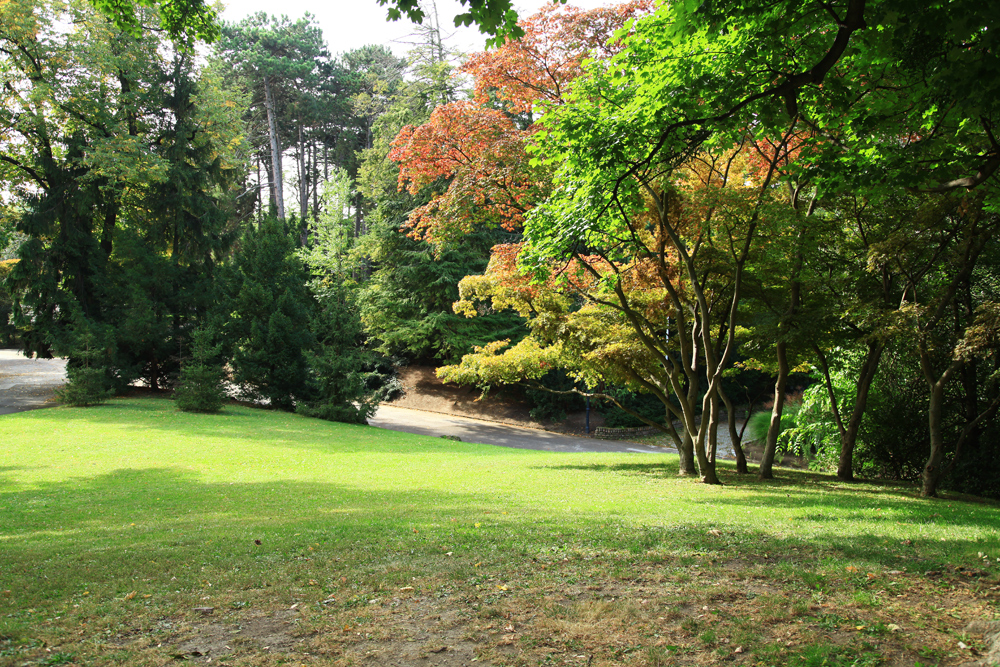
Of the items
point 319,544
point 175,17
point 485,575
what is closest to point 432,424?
point 175,17

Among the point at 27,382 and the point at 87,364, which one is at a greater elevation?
the point at 87,364

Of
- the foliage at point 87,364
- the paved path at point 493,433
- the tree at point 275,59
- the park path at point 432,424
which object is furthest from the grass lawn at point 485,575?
the tree at point 275,59

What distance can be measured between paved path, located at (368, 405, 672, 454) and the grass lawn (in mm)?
12830

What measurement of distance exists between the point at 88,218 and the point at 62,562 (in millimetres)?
23754

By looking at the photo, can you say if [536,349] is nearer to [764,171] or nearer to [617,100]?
[764,171]

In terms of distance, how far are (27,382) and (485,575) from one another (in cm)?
2914

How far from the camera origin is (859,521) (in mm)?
6852

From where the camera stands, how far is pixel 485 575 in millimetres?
4586

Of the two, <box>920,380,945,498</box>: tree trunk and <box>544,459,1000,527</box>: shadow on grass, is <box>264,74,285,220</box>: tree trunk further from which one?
<box>920,380,945,498</box>: tree trunk

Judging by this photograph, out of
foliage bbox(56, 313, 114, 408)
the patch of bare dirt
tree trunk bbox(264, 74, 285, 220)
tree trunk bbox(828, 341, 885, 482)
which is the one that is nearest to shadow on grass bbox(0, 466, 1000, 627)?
tree trunk bbox(828, 341, 885, 482)

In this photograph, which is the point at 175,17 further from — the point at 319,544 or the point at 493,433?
the point at 493,433

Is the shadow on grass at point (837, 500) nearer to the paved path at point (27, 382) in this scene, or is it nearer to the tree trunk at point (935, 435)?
the tree trunk at point (935, 435)

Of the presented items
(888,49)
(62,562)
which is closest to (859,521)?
(888,49)

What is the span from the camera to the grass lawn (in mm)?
3375
